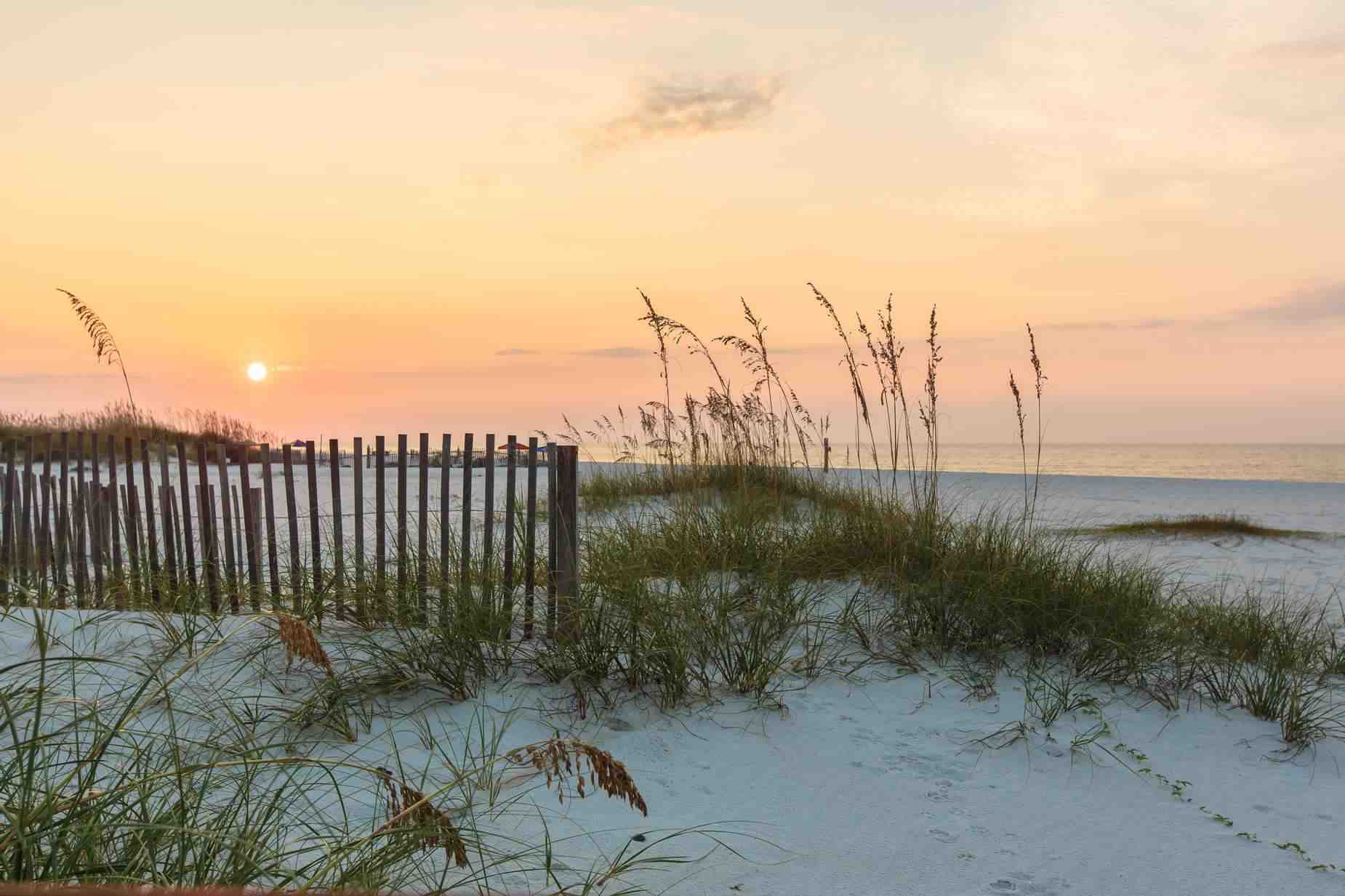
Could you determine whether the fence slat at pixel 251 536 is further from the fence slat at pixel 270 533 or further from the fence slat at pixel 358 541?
the fence slat at pixel 358 541

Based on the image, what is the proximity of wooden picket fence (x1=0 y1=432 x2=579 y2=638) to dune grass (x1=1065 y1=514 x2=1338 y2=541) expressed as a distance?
7.29 meters

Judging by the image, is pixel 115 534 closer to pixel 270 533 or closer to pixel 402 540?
pixel 270 533

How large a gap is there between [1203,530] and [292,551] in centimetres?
990

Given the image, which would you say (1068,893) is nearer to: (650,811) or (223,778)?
(650,811)

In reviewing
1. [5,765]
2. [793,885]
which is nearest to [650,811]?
[793,885]

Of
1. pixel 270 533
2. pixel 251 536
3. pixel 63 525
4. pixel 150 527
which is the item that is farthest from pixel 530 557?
pixel 63 525

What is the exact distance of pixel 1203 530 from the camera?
1041 cm

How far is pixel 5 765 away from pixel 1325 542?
11357mm

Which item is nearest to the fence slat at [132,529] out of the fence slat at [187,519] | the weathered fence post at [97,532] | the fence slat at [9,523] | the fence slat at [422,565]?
the weathered fence post at [97,532]

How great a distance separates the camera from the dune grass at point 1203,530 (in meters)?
10.2

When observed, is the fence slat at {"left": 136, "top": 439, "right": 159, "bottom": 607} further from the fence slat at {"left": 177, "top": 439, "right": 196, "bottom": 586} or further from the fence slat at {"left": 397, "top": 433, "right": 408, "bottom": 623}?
the fence slat at {"left": 397, "top": 433, "right": 408, "bottom": 623}

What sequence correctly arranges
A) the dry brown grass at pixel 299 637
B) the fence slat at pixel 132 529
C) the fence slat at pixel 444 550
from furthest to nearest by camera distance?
1. the fence slat at pixel 132 529
2. the fence slat at pixel 444 550
3. the dry brown grass at pixel 299 637

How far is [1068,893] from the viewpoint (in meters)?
2.68

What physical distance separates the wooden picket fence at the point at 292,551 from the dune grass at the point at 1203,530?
23.9 feet
